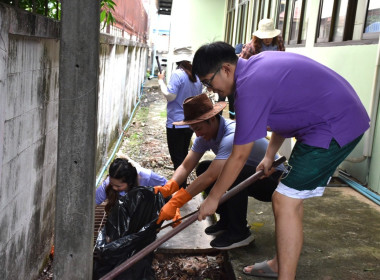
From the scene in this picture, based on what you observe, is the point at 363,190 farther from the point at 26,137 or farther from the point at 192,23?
the point at 192,23

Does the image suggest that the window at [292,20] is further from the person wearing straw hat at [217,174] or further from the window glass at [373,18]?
the person wearing straw hat at [217,174]

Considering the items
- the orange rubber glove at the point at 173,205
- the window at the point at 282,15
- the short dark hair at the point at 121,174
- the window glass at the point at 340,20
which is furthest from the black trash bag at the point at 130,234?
the window at the point at 282,15

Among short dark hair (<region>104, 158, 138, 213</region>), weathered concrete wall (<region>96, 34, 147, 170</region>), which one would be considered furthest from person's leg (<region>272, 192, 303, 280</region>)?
weathered concrete wall (<region>96, 34, 147, 170</region>)

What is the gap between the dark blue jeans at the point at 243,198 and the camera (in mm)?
3299

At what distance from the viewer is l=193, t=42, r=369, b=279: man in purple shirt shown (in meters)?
2.38

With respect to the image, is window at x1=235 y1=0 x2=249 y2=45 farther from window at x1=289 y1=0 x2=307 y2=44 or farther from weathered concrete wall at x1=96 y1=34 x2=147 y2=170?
weathered concrete wall at x1=96 y1=34 x2=147 y2=170

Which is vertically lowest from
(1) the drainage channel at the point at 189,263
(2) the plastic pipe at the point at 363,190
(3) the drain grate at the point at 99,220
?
(1) the drainage channel at the point at 189,263

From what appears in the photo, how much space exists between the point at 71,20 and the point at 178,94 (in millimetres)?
2820

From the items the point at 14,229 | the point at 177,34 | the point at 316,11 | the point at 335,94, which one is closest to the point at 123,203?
the point at 14,229

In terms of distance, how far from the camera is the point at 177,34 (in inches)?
659

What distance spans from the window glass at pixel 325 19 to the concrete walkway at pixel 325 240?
8.51 feet

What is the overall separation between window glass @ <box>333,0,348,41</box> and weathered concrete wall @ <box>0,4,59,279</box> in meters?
3.85

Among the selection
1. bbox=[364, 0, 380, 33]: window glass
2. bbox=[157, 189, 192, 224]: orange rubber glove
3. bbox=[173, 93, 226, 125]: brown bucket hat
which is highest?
bbox=[364, 0, 380, 33]: window glass

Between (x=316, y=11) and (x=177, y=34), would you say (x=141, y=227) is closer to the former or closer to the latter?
(x=316, y=11)
